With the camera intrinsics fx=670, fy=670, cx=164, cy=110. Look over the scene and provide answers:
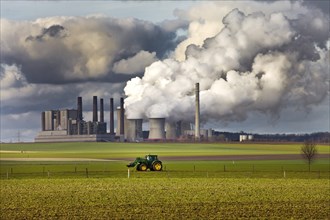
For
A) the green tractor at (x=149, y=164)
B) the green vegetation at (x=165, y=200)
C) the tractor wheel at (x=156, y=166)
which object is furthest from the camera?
the green tractor at (x=149, y=164)

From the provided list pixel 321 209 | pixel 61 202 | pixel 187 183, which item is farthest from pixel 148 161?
pixel 321 209

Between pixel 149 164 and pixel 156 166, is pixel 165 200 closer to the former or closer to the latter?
pixel 156 166

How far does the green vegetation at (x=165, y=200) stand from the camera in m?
39.0

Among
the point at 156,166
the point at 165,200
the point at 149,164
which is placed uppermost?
the point at 149,164

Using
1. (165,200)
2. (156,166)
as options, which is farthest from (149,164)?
(165,200)

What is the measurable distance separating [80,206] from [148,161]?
45.3 meters

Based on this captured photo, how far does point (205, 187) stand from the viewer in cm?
5894

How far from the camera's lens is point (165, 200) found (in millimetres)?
47062

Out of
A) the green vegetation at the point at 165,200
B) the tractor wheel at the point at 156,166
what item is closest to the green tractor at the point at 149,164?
the tractor wheel at the point at 156,166

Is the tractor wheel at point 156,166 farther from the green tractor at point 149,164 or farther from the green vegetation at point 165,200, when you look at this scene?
the green vegetation at point 165,200

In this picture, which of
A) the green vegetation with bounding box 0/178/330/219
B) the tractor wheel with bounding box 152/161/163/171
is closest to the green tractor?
the tractor wheel with bounding box 152/161/163/171

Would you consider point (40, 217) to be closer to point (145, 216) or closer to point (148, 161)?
point (145, 216)

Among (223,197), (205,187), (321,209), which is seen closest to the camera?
(321,209)

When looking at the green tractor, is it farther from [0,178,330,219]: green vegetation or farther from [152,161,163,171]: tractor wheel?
[0,178,330,219]: green vegetation
